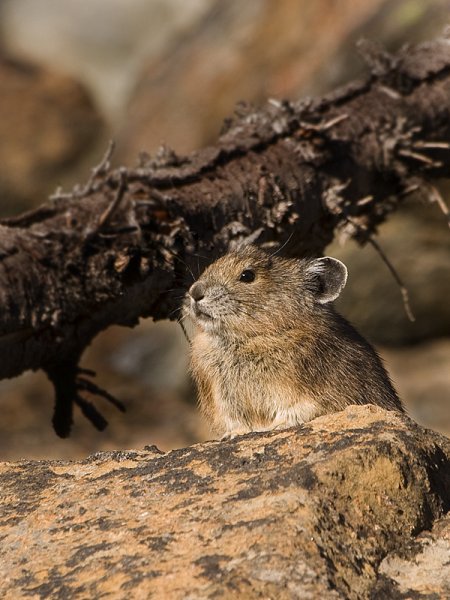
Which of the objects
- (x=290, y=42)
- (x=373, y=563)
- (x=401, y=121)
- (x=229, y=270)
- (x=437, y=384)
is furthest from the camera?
(x=290, y=42)

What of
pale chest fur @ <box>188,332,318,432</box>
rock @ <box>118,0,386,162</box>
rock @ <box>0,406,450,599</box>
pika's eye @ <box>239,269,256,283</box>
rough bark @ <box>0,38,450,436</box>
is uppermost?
rock @ <box>118,0,386,162</box>

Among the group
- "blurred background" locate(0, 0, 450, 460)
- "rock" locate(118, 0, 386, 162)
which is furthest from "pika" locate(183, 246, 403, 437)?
"rock" locate(118, 0, 386, 162)

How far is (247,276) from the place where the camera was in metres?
6.82

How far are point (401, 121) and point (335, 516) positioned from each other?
4.92 metres

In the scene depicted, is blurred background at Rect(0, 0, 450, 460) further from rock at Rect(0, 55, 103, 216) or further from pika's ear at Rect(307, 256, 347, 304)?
pika's ear at Rect(307, 256, 347, 304)

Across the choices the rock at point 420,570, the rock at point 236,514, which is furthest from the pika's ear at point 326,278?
the rock at point 420,570

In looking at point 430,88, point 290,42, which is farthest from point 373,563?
point 290,42

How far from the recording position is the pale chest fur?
6.26 metres

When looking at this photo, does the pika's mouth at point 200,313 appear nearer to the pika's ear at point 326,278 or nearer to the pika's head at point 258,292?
the pika's head at point 258,292

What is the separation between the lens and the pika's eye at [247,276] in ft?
22.4

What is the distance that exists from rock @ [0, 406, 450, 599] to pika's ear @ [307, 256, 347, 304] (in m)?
1.65

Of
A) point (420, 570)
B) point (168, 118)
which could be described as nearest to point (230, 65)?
point (168, 118)

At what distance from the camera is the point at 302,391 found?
6.27 metres

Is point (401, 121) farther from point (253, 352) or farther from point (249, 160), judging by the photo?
point (253, 352)
